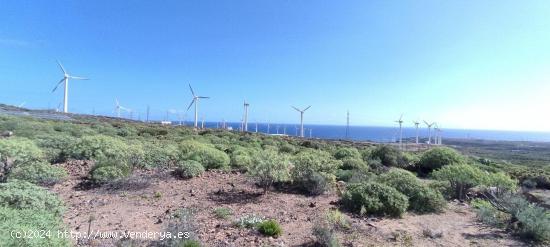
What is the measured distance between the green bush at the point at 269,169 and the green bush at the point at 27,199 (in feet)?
16.8

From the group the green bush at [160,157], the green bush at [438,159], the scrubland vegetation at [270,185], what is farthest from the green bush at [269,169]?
the green bush at [438,159]

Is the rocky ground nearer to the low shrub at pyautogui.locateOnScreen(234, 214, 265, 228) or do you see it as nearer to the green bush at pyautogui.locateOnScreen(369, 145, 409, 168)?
the low shrub at pyautogui.locateOnScreen(234, 214, 265, 228)

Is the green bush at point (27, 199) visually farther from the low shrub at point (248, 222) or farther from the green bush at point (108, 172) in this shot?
the low shrub at point (248, 222)

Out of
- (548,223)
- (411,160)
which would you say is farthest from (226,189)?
(411,160)

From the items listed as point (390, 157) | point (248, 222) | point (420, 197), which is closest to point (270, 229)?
point (248, 222)

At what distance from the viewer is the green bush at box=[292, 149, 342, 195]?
10.8 m

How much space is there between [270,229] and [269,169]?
3.57 metres

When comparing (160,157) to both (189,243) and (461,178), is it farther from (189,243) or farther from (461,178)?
(461,178)

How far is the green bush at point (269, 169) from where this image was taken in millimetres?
10477

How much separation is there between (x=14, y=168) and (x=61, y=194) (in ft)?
5.11

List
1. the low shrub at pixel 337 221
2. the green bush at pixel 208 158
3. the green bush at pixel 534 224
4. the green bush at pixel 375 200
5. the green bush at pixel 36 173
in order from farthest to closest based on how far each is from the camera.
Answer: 1. the green bush at pixel 208 158
2. the green bush at pixel 36 173
3. the green bush at pixel 375 200
4. the low shrub at pixel 337 221
5. the green bush at pixel 534 224

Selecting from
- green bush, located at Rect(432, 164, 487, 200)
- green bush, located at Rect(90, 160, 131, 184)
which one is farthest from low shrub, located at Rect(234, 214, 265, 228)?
green bush, located at Rect(432, 164, 487, 200)

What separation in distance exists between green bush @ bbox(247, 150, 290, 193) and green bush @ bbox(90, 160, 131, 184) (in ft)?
12.8

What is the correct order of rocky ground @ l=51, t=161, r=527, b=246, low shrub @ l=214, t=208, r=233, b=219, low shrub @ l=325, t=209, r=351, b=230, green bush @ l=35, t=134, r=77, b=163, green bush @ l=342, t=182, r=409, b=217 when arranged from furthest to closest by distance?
green bush @ l=35, t=134, r=77, b=163, green bush @ l=342, t=182, r=409, b=217, low shrub @ l=214, t=208, r=233, b=219, low shrub @ l=325, t=209, r=351, b=230, rocky ground @ l=51, t=161, r=527, b=246
